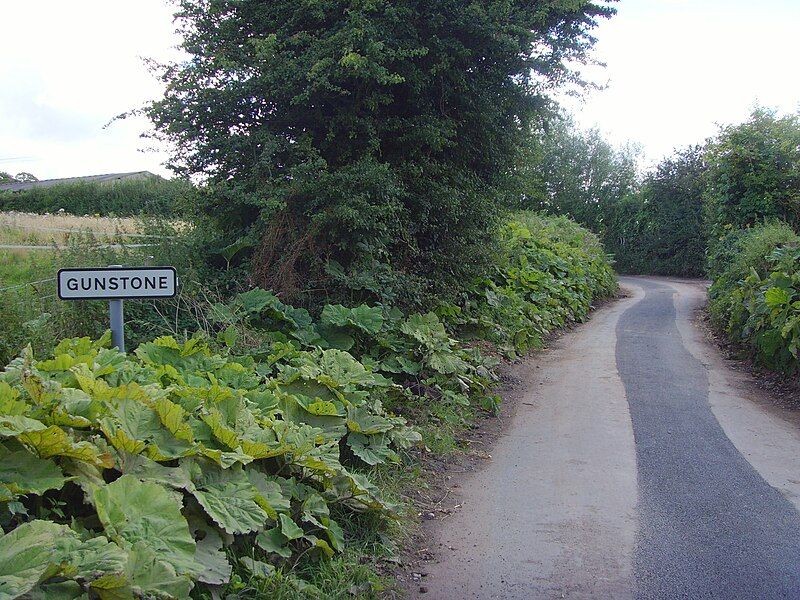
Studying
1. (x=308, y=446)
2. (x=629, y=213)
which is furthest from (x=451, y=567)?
(x=629, y=213)

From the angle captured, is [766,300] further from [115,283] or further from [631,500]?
[115,283]

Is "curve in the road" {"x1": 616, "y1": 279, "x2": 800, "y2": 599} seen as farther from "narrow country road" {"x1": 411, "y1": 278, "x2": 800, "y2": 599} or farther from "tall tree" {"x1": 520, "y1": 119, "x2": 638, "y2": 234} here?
"tall tree" {"x1": 520, "y1": 119, "x2": 638, "y2": 234}

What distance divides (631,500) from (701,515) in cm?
52

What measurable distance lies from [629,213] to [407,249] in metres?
37.4

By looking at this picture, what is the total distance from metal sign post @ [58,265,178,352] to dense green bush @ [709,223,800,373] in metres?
8.36

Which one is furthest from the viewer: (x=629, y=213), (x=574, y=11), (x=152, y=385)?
(x=629, y=213)

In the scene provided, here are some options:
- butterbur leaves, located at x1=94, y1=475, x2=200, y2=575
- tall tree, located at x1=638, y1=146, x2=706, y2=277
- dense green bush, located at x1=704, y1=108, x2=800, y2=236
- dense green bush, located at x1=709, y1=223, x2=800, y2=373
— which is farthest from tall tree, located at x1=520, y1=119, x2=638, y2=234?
butterbur leaves, located at x1=94, y1=475, x2=200, y2=575

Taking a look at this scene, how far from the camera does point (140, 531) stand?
316 centimetres

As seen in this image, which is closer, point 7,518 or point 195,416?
point 7,518

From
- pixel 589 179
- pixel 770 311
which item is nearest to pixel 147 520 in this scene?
pixel 770 311

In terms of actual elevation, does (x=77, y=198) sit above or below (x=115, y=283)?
above

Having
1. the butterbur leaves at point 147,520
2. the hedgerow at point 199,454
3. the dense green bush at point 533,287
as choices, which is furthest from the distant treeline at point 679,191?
the butterbur leaves at point 147,520

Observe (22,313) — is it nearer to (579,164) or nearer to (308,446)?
(308,446)

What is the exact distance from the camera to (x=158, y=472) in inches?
143
